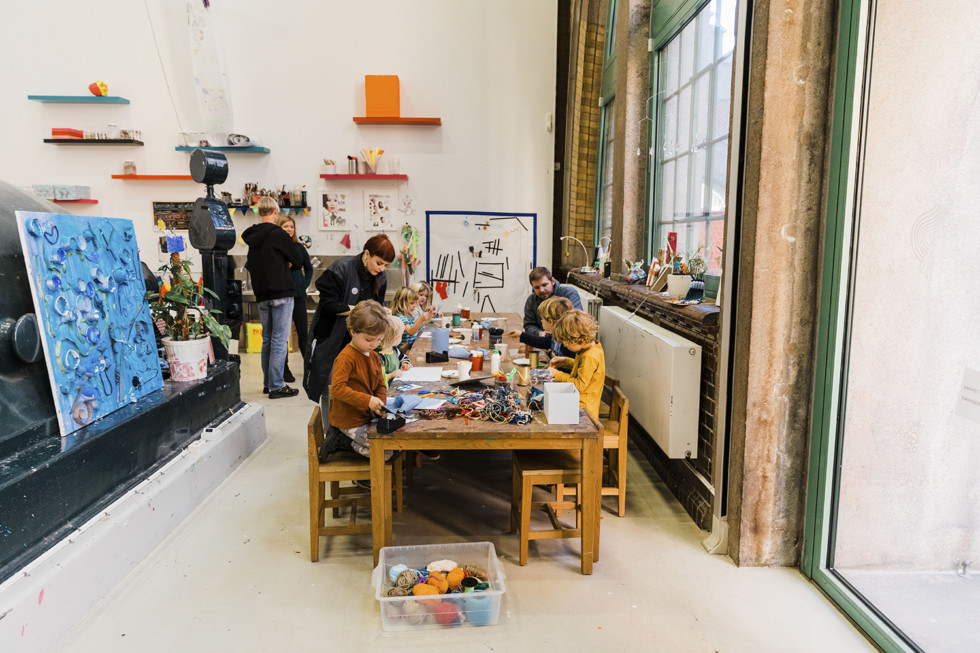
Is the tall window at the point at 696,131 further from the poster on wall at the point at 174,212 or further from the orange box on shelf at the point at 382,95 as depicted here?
the poster on wall at the point at 174,212

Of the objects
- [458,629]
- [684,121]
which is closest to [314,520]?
[458,629]

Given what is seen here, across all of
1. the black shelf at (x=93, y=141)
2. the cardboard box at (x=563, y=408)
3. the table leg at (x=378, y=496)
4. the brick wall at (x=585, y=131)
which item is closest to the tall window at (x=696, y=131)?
the brick wall at (x=585, y=131)

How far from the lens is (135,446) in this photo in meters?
3.04

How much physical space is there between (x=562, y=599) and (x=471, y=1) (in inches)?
252

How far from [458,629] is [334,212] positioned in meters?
5.71

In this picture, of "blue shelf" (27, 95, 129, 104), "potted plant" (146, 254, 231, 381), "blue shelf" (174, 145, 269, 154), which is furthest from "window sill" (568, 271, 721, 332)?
"blue shelf" (27, 95, 129, 104)

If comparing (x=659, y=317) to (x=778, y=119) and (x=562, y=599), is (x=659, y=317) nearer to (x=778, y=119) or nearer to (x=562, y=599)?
(x=778, y=119)

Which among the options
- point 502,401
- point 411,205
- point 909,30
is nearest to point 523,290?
point 411,205

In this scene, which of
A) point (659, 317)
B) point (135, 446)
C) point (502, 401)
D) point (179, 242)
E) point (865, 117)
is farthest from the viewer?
point (659, 317)

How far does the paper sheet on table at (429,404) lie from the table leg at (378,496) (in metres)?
0.28

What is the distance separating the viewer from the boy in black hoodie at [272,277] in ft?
17.4

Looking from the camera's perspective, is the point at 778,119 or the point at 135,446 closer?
the point at 778,119

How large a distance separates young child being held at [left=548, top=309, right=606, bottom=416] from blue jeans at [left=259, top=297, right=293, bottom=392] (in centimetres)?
309

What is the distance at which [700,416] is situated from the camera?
3334mm
